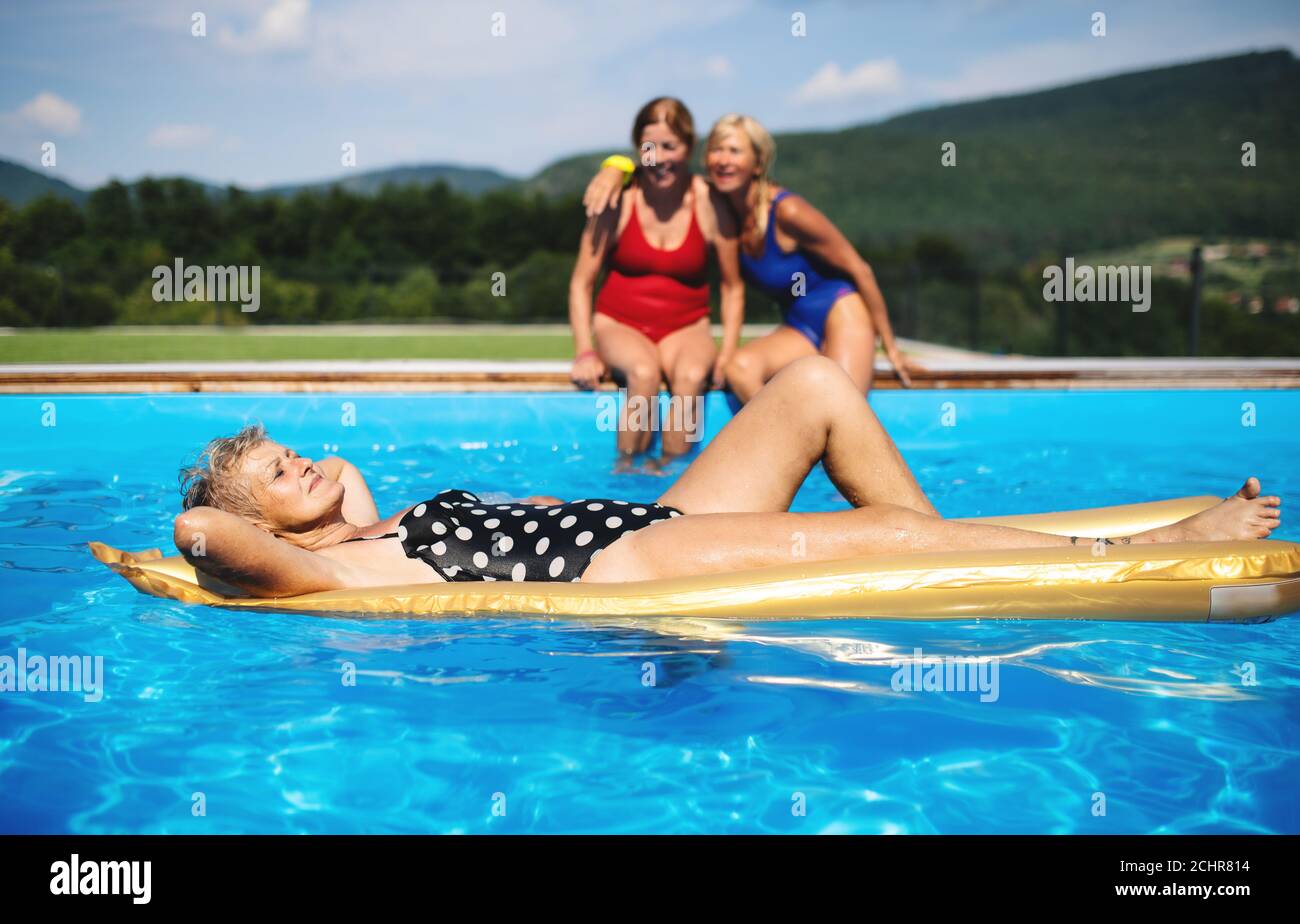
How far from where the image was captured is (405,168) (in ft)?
152

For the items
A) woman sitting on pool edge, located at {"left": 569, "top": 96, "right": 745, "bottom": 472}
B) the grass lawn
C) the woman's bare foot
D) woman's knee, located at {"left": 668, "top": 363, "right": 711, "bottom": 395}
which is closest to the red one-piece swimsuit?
woman sitting on pool edge, located at {"left": 569, "top": 96, "right": 745, "bottom": 472}

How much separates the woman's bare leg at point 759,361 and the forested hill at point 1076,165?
43.0 metres

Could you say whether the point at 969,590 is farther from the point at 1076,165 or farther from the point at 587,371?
the point at 1076,165

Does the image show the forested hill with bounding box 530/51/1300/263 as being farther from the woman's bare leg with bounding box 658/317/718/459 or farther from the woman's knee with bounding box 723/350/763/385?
the woman's knee with bounding box 723/350/763/385

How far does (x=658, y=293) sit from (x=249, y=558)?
11.0 ft

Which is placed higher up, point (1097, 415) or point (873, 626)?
point (1097, 415)

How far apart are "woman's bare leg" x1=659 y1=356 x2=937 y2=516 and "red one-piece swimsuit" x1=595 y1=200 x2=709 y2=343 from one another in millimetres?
2595

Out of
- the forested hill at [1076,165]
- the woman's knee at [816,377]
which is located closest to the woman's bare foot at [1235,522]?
the woman's knee at [816,377]

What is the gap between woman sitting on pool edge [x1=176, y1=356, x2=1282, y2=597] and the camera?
2.90 meters
